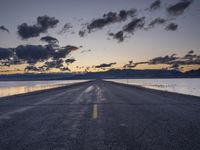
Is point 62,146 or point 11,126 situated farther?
point 11,126

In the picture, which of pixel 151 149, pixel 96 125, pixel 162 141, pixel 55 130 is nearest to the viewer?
pixel 151 149

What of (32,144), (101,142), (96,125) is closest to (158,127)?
(96,125)

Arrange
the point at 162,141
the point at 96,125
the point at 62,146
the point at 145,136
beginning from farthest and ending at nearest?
the point at 96,125 → the point at 145,136 → the point at 162,141 → the point at 62,146

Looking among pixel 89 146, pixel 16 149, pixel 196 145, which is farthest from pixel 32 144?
pixel 196 145

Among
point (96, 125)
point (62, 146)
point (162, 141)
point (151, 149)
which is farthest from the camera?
point (96, 125)

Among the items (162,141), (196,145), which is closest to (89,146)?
(162,141)

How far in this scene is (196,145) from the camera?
5859mm

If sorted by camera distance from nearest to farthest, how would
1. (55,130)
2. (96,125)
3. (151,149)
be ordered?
(151,149) < (55,130) < (96,125)

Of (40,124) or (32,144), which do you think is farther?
(40,124)

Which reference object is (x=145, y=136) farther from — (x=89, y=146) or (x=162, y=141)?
(x=89, y=146)

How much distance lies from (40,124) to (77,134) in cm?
244

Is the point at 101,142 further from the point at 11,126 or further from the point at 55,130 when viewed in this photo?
the point at 11,126

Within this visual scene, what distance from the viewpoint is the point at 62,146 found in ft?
19.6

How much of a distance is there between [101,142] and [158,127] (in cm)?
277
